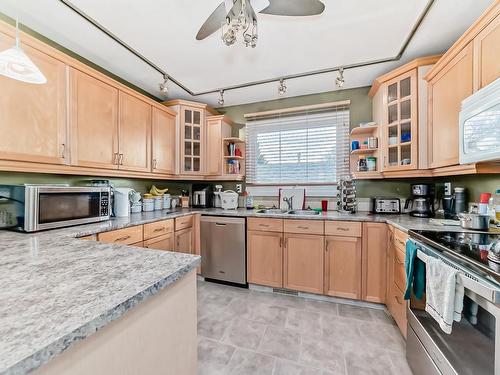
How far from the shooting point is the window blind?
9.18ft

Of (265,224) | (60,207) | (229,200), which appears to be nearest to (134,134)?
(60,207)

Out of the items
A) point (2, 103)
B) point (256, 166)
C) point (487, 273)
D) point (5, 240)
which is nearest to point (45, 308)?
point (5, 240)

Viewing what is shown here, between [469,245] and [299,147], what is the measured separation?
2115mm

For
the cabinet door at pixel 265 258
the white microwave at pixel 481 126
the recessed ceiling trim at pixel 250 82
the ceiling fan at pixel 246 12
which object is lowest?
the cabinet door at pixel 265 258

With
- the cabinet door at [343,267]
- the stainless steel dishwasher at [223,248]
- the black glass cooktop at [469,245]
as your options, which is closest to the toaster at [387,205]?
the cabinet door at [343,267]

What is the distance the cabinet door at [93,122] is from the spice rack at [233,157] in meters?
1.37

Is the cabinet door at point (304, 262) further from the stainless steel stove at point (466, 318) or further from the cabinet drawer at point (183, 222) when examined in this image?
the cabinet drawer at point (183, 222)

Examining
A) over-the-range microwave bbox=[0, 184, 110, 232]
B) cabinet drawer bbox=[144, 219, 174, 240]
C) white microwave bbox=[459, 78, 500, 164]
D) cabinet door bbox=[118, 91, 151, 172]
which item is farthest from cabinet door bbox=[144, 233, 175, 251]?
white microwave bbox=[459, 78, 500, 164]

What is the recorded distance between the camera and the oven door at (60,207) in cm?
146

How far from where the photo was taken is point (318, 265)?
7.27 feet

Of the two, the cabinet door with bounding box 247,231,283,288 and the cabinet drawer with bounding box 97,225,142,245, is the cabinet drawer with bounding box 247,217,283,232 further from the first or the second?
the cabinet drawer with bounding box 97,225,142,245

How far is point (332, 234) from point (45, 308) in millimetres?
2125

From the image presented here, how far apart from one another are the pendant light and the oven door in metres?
0.74

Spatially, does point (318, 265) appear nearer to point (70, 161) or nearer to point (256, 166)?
point (256, 166)
